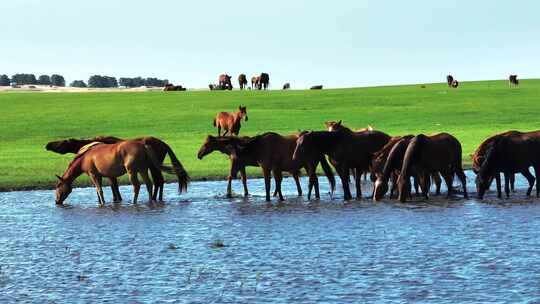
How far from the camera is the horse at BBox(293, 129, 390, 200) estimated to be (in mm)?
23828

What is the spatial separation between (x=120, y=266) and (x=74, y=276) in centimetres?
83

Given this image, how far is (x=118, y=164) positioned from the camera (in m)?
23.3

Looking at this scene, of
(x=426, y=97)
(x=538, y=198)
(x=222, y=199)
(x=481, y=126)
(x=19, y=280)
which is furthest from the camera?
(x=426, y=97)

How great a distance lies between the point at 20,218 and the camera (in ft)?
67.8

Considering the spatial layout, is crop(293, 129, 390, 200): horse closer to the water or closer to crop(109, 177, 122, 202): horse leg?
the water

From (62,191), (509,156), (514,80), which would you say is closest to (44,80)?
(514,80)

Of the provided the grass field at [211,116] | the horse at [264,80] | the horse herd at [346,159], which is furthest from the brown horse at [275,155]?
the horse at [264,80]

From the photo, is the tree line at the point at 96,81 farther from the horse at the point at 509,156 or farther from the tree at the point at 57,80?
the horse at the point at 509,156

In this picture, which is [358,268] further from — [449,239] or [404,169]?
[404,169]

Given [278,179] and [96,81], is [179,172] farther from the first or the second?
[96,81]

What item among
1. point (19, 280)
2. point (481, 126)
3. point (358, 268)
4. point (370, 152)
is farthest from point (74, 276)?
point (481, 126)

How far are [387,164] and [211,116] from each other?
3569 centimetres

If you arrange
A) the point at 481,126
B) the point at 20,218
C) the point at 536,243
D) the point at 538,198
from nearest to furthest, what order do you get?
1. the point at 536,243
2. the point at 20,218
3. the point at 538,198
4. the point at 481,126

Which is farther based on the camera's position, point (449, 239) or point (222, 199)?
point (222, 199)
